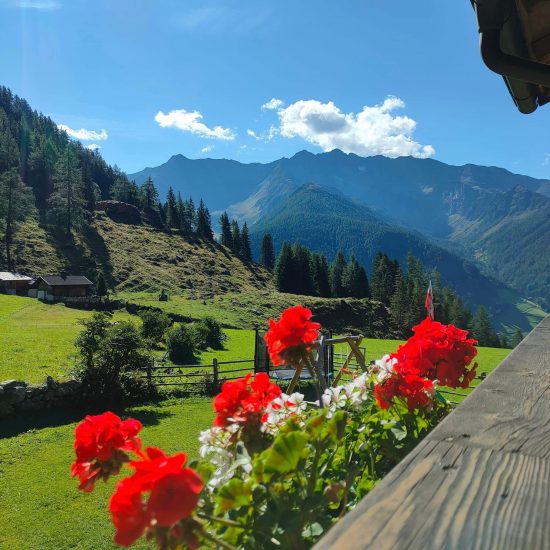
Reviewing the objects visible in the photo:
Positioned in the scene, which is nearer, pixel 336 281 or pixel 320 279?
pixel 320 279

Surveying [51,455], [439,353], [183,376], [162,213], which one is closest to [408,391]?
[439,353]

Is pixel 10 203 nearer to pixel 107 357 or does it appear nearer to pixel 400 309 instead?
pixel 107 357

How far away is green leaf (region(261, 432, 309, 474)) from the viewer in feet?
3.26

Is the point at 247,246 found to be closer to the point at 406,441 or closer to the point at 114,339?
the point at 114,339

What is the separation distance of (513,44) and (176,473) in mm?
3193

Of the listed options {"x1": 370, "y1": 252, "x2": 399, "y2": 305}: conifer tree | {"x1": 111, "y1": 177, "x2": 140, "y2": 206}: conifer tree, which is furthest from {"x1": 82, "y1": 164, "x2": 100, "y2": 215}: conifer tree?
{"x1": 370, "y1": 252, "x2": 399, "y2": 305}: conifer tree

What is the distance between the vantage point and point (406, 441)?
1.67 m

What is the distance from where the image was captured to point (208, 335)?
106ft

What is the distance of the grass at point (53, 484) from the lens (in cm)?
750

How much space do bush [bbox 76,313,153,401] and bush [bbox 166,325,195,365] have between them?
9138 millimetres

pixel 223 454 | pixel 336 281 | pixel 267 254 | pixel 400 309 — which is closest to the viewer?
pixel 223 454

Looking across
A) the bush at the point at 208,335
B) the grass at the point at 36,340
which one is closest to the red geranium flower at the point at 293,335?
the grass at the point at 36,340

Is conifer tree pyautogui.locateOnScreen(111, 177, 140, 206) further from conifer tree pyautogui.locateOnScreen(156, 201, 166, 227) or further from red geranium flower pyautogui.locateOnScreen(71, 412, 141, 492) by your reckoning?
red geranium flower pyautogui.locateOnScreen(71, 412, 141, 492)

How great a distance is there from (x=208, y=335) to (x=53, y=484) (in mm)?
22875
